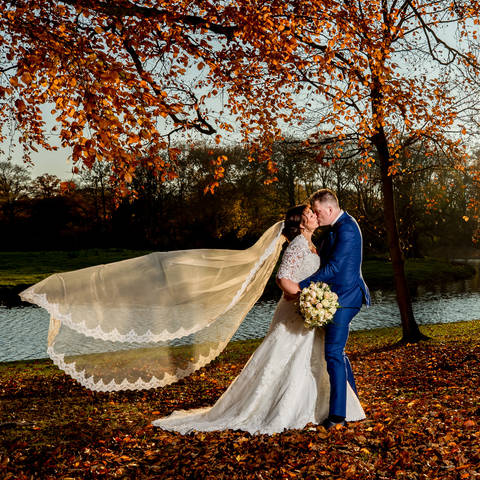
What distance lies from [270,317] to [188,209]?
2773 centimetres

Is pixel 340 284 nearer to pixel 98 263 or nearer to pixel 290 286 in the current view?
pixel 290 286

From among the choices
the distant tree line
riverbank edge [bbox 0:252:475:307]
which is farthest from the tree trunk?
the distant tree line

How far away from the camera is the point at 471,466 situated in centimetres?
436

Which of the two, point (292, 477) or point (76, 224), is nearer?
point (292, 477)

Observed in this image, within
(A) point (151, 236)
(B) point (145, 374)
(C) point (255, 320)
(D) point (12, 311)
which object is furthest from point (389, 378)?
(A) point (151, 236)

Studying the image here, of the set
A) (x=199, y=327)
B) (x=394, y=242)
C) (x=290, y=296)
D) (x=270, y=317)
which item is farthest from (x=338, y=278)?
(x=270, y=317)

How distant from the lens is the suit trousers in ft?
16.9

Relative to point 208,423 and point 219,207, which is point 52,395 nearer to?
point 208,423

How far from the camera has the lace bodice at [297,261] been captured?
5340 millimetres

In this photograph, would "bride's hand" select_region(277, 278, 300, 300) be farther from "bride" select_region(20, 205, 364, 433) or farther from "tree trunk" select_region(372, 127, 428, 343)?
"tree trunk" select_region(372, 127, 428, 343)

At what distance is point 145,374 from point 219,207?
38.1m

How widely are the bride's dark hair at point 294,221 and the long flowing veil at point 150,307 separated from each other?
0.54ft

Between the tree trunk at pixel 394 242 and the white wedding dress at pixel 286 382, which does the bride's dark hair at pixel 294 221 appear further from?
the tree trunk at pixel 394 242

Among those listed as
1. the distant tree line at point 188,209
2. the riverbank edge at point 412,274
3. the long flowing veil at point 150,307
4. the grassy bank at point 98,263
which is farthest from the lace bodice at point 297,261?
the distant tree line at point 188,209
